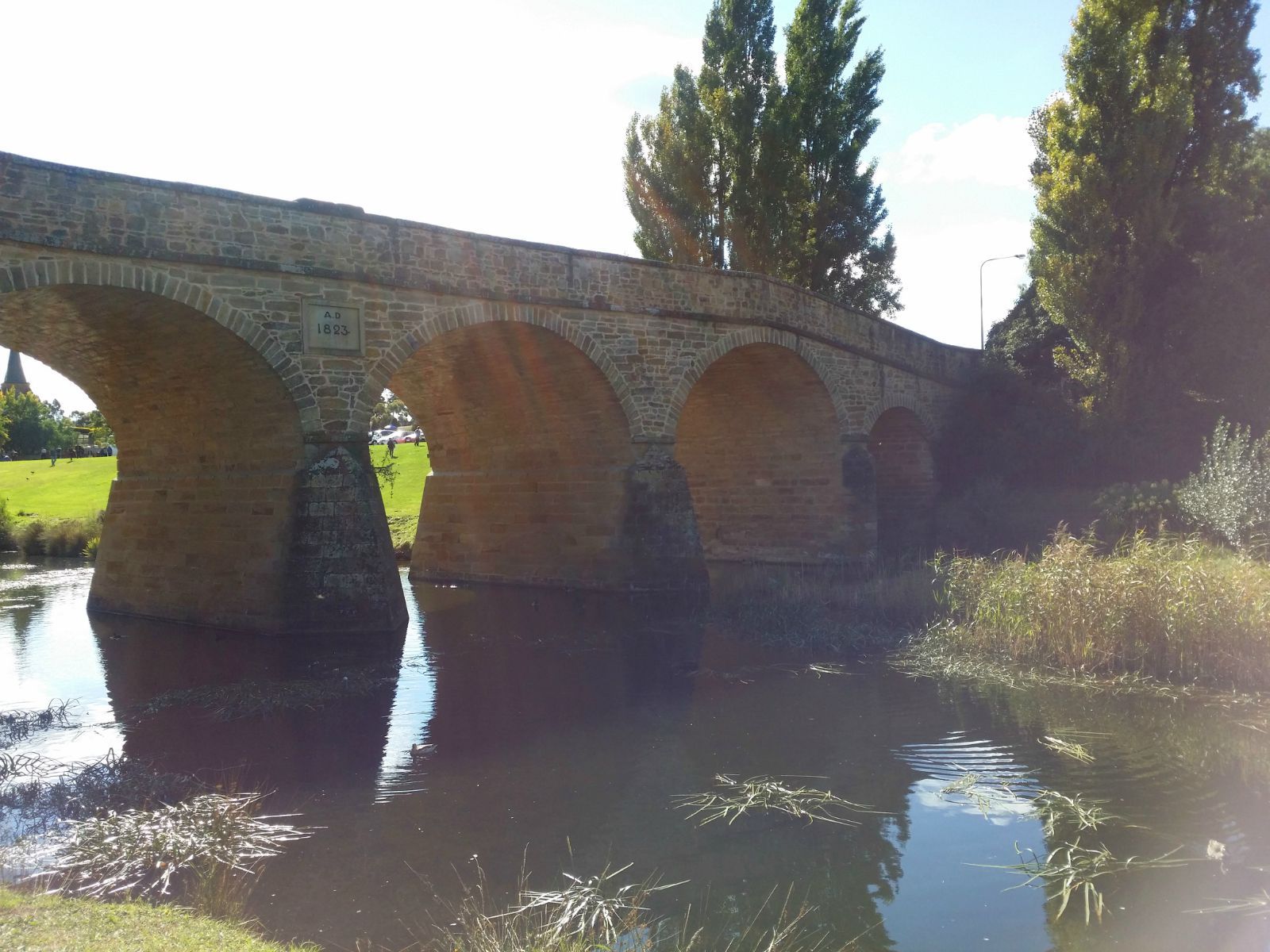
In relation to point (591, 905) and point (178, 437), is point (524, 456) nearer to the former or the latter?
point (178, 437)

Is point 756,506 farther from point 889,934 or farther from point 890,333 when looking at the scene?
point 889,934

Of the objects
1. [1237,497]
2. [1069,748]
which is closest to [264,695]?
[1069,748]

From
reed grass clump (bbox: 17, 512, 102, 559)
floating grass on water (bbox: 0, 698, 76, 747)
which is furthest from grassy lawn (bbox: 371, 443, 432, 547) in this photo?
floating grass on water (bbox: 0, 698, 76, 747)

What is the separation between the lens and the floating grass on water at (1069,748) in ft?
24.2

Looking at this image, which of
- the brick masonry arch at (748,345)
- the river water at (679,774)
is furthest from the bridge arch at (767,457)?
the river water at (679,774)

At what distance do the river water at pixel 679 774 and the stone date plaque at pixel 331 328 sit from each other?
11.4 ft

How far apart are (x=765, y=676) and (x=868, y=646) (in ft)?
5.92

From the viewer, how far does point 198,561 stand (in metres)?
13.5

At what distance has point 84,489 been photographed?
34094 mm

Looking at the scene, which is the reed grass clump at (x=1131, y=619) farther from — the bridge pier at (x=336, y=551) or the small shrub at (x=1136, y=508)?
the bridge pier at (x=336, y=551)

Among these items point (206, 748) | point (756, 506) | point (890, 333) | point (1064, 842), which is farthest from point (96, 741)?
point (890, 333)

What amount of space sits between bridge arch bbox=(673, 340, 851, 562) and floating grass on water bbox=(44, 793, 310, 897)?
13.1 m

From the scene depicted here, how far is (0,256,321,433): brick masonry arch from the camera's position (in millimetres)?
10070

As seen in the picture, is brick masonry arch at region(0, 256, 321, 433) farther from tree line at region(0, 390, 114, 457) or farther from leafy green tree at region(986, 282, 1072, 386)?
tree line at region(0, 390, 114, 457)
